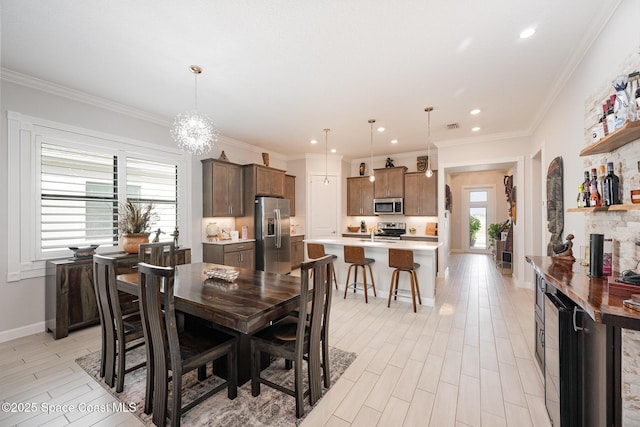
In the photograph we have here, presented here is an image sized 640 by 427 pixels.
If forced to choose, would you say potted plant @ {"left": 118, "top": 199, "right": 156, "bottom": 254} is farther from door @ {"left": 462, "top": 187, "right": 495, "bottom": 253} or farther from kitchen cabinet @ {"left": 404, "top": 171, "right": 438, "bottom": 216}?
door @ {"left": 462, "top": 187, "right": 495, "bottom": 253}

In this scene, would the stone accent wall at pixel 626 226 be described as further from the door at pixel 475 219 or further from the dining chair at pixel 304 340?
the door at pixel 475 219

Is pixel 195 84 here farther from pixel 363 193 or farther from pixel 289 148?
pixel 363 193

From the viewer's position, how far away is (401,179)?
6.49 metres

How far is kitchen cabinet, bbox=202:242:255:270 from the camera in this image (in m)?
4.73

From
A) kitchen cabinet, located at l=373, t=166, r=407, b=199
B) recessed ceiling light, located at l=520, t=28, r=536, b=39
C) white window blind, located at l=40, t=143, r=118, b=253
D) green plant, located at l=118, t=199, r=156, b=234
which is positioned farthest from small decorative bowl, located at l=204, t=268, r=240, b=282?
kitchen cabinet, located at l=373, t=166, r=407, b=199

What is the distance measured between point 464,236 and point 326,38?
9268mm

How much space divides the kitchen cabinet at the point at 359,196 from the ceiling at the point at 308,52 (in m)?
3.00

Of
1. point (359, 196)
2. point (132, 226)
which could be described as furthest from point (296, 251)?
point (132, 226)

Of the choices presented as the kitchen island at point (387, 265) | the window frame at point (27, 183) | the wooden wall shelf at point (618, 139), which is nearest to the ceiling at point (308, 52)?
the window frame at point (27, 183)

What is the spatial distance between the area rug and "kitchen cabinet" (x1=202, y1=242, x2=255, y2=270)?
2.36m

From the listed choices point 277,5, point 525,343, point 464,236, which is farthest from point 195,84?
point 464,236

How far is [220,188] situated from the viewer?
197 inches

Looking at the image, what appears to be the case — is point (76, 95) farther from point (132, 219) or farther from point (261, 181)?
point (261, 181)

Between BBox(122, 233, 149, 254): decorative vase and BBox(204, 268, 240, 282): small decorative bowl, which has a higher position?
BBox(122, 233, 149, 254): decorative vase
